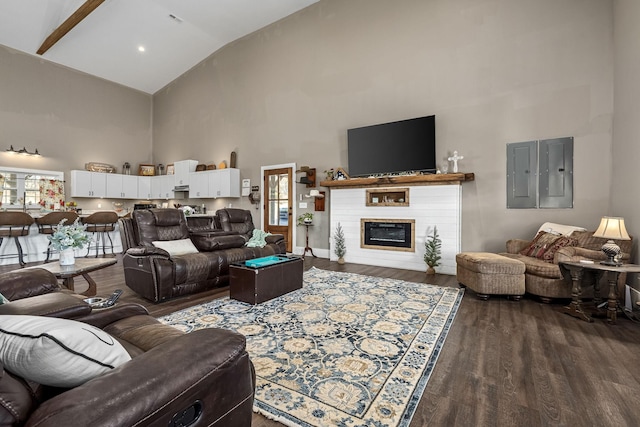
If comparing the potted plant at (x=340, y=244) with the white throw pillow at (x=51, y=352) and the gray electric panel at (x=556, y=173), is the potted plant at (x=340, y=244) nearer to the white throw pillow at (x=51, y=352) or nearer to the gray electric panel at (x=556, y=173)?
the gray electric panel at (x=556, y=173)

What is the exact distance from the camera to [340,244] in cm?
605

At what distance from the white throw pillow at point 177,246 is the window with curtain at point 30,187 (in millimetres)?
5935

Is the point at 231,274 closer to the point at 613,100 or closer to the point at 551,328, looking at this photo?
the point at 551,328

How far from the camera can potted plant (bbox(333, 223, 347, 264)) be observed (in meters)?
6.03

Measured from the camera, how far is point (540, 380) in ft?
6.35

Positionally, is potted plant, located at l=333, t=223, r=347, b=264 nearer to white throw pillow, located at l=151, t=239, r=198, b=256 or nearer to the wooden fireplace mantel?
the wooden fireplace mantel

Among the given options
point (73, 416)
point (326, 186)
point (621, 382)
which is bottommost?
point (621, 382)

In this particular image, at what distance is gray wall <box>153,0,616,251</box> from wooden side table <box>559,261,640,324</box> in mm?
1470

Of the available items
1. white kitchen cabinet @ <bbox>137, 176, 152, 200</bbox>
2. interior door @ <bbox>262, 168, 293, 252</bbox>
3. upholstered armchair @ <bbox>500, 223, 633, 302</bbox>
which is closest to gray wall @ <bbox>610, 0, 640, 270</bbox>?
upholstered armchair @ <bbox>500, 223, 633, 302</bbox>

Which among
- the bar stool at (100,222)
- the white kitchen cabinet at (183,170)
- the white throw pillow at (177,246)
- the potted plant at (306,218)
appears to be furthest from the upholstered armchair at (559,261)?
the white kitchen cabinet at (183,170)

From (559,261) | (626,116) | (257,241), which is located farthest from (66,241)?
(626,116)

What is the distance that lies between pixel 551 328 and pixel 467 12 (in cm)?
487

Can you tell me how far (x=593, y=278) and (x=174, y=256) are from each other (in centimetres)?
467

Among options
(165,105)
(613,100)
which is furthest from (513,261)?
(165,105)
